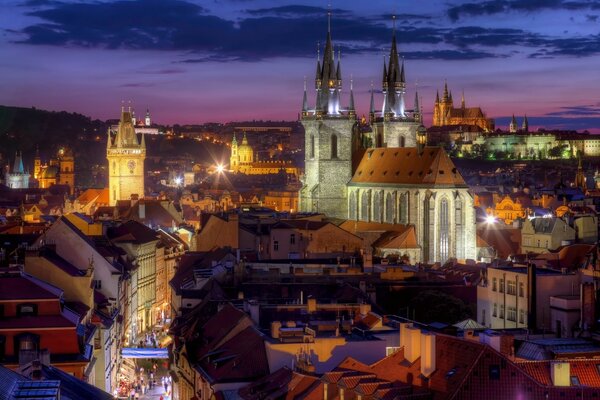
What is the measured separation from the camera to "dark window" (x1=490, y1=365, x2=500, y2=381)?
3105 centimetres

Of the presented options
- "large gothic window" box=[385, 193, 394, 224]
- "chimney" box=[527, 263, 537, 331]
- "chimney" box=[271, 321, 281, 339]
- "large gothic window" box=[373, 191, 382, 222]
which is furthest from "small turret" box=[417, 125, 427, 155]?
"chimney" box=[271, 321, 281, 339]

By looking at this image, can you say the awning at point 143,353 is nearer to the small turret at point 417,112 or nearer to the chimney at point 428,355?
the chimney at point 428,355

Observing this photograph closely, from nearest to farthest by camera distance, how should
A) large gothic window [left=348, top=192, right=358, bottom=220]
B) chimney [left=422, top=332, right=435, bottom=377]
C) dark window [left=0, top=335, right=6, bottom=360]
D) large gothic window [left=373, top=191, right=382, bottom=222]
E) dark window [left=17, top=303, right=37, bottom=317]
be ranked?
chimney [left=422, top=332, right=435, bottom=377]
dark window [left=0, top=335, right=6, bottom=360]
dark window [left=17, top=303, right=37, bottom=317]
large gothic window [left=373, top=191, right=382, bottom=222]
large gothic window [left=348, top=192, right=358, bottom=220]

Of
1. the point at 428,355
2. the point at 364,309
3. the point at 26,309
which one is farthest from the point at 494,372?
the point at 26,309

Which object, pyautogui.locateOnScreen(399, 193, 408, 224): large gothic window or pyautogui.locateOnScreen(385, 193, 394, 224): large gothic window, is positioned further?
pyautogui.locateOnScreen(385, 193, 394, 224): large gothic window

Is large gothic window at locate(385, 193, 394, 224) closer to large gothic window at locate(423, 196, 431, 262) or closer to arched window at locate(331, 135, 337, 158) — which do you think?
large gothic window at locate(423, 196, 431, 262)

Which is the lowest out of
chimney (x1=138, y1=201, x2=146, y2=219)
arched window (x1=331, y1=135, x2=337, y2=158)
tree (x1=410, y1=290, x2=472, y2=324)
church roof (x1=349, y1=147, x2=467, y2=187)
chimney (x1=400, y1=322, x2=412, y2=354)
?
tree (x1=410, y1=290, x2=472, y2=324)

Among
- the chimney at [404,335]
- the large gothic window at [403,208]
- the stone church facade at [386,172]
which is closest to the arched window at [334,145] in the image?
the stone church facade at [386,172]

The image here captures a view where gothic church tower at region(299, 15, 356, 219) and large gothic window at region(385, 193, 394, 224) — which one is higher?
gothic church tower at region(299, 15, 356, 219)

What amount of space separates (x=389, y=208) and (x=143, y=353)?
174 feet

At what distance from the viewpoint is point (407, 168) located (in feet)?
352

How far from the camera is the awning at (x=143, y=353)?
2322 inches

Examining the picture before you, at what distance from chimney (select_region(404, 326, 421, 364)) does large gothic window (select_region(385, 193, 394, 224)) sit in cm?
7310

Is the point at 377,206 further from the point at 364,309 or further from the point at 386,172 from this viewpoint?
the point at 364,309
